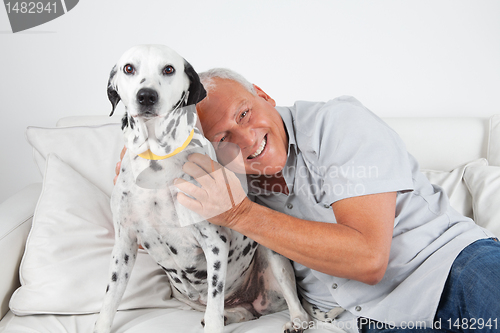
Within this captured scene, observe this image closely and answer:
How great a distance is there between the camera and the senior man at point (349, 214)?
1153 millimetres

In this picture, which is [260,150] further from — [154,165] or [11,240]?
[11,240]

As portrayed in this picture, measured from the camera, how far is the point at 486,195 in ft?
6.02

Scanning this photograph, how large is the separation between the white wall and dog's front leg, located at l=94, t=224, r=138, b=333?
1487mm

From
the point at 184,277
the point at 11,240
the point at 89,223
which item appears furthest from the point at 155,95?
the point at 11,240

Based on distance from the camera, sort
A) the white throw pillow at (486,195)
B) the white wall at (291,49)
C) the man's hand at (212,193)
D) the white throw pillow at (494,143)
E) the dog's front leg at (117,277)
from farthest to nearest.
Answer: the white wall at (291,49), the white throw pillow at (494,143), the white throw pillow at (486,195), the dog's front leg at (117,277), the man's hand at (212,193)

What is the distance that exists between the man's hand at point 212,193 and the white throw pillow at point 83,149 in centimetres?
91

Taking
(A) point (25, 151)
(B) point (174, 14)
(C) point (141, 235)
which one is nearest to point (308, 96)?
(B) point (174, 14)

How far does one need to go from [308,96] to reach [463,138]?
3.09 ft

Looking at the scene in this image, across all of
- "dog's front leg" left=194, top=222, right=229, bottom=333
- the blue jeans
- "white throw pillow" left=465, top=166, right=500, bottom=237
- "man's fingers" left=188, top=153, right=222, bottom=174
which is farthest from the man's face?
"white throw pillow" left=465, top=166, right=500, bottom=237

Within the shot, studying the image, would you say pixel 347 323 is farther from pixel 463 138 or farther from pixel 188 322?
pixel 463 138

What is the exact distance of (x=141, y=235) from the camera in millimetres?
1255

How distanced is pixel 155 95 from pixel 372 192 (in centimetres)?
71

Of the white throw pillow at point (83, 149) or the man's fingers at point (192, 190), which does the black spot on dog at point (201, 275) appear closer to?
the man's fingers at point (192, 190)

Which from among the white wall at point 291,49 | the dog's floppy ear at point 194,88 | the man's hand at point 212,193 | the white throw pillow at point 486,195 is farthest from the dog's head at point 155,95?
the white throw pillow at point 486,195
